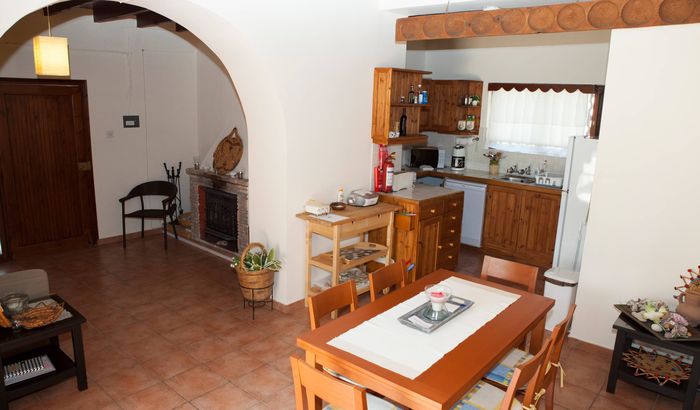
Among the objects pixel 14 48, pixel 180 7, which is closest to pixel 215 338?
pixel 180 7

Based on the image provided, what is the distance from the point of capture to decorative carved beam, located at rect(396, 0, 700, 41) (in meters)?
3.57

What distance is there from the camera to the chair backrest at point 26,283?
3.45m

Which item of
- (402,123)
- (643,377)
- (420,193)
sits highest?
(402,123)

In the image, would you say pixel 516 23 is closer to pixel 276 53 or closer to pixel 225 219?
pixel 276 53

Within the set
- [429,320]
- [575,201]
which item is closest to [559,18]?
[575,201]

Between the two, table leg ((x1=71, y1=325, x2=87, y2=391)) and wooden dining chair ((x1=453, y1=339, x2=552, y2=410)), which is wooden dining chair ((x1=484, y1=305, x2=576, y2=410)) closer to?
wooden dining chair ((x1=453, y1=339, x2=552, y2=410))

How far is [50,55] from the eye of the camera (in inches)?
153

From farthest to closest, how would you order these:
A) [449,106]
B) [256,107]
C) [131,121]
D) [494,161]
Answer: [449,106]
[494,161]
[131,121]
[256,107]

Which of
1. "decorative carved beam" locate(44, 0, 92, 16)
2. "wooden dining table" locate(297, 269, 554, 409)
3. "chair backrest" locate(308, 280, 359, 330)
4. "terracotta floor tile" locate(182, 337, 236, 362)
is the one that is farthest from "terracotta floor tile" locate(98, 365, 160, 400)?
"decorative carved beam" locate(44, 0, 92, 16)

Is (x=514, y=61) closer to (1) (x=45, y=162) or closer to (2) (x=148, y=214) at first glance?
(2) (x=148, y=214)

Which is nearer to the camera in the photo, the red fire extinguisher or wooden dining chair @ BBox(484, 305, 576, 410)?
wooden dining chair @ BBox(484, 305, 576, 410)

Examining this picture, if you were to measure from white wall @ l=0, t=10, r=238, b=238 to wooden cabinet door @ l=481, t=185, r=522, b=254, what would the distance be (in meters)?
3.32

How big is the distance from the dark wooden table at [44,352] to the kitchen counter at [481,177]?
15.7ft

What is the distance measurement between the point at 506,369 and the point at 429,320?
59 centimetres
